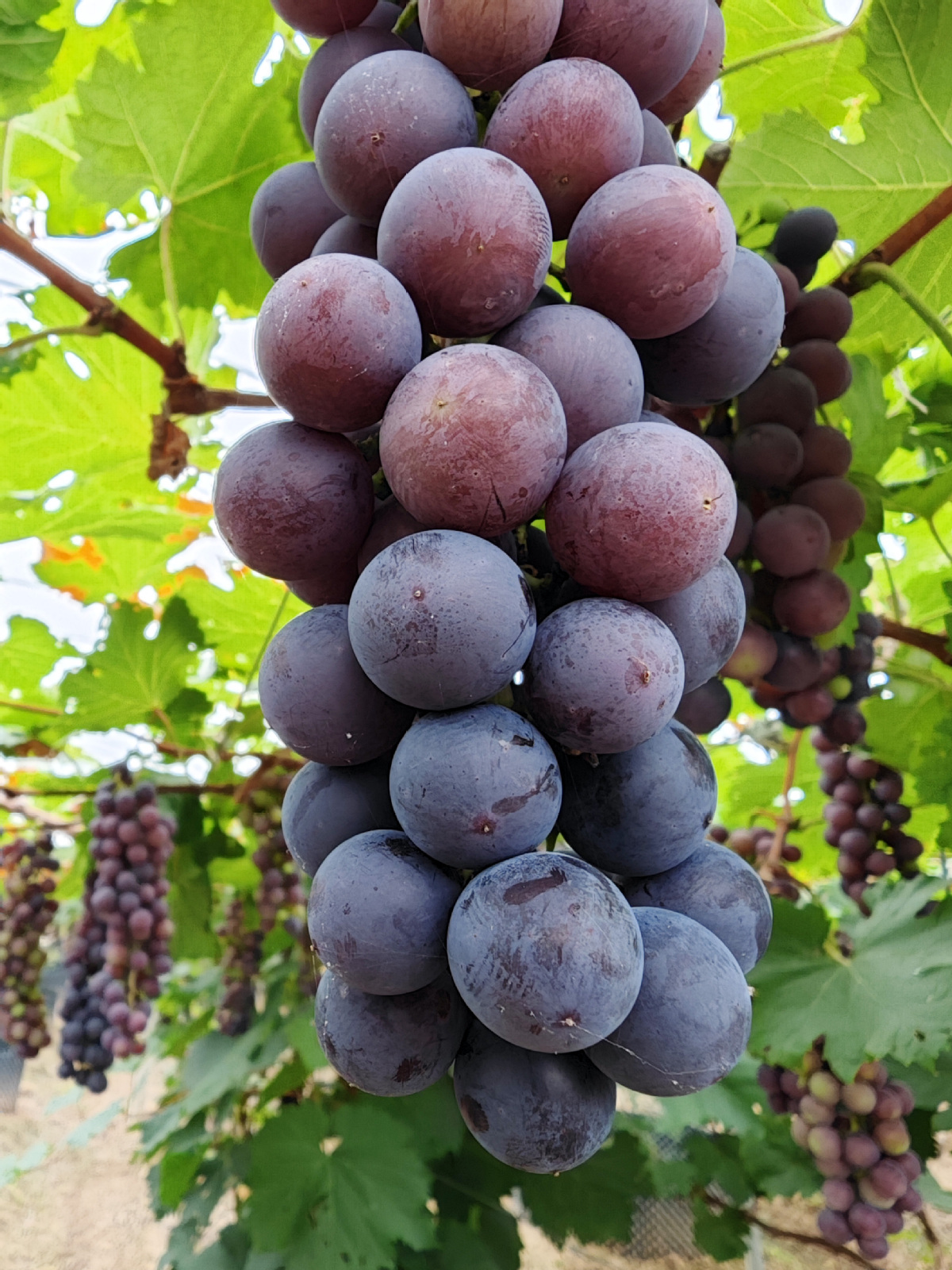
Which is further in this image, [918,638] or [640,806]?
[918,638]

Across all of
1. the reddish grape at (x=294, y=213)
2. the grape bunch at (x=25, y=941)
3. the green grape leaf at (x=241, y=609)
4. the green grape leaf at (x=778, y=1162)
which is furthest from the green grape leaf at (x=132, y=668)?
the green grape leaf at (x=778, y=1162)

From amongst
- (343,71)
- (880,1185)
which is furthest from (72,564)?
(880,1185)

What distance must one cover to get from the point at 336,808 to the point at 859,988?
0.85 metres

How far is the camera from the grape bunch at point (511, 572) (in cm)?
40

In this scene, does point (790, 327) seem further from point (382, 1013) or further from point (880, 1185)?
point (880, 1185)

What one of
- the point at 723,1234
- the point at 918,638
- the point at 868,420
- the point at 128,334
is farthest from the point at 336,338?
the point at 723,1234

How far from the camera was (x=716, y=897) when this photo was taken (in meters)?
0.46

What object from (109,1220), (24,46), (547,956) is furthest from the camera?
(109,1220)

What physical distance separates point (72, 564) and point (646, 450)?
1.45 metres

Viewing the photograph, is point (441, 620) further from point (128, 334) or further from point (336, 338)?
point (128, 334)

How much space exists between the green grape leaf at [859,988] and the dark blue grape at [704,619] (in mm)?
647

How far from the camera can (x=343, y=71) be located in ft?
1.98

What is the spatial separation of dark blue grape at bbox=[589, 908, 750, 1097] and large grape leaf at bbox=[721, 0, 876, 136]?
1148 millimetres

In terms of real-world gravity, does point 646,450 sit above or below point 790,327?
above
